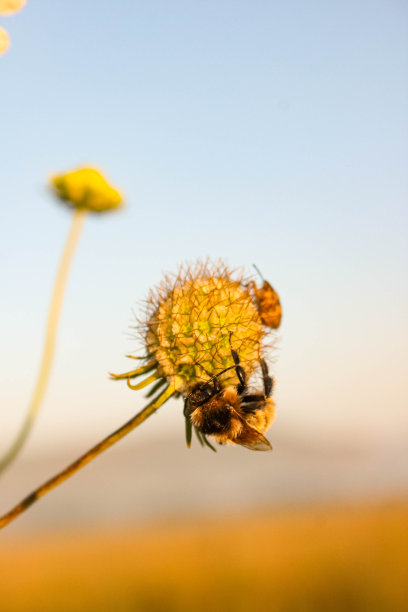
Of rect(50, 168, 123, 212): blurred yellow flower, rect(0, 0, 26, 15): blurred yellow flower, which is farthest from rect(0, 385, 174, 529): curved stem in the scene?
rect(50, 168, 123, 212): blurred yellow flower

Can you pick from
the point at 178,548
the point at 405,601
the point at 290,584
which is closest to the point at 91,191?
the point at 405,601

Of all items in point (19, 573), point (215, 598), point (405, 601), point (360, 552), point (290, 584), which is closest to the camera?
point (405, 601)

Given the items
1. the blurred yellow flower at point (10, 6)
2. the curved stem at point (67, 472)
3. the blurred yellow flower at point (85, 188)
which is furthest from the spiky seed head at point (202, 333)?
the blurred yellow flower at point (85, 188)

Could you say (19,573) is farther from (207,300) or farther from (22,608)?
(207,300)

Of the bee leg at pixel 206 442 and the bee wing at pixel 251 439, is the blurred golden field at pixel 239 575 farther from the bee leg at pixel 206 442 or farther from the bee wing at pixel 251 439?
the bee leg at pixel 206 442

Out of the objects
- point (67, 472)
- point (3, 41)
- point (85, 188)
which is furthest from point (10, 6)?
point (85, 188)

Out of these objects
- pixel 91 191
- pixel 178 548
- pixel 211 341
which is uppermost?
pixel 91 191
